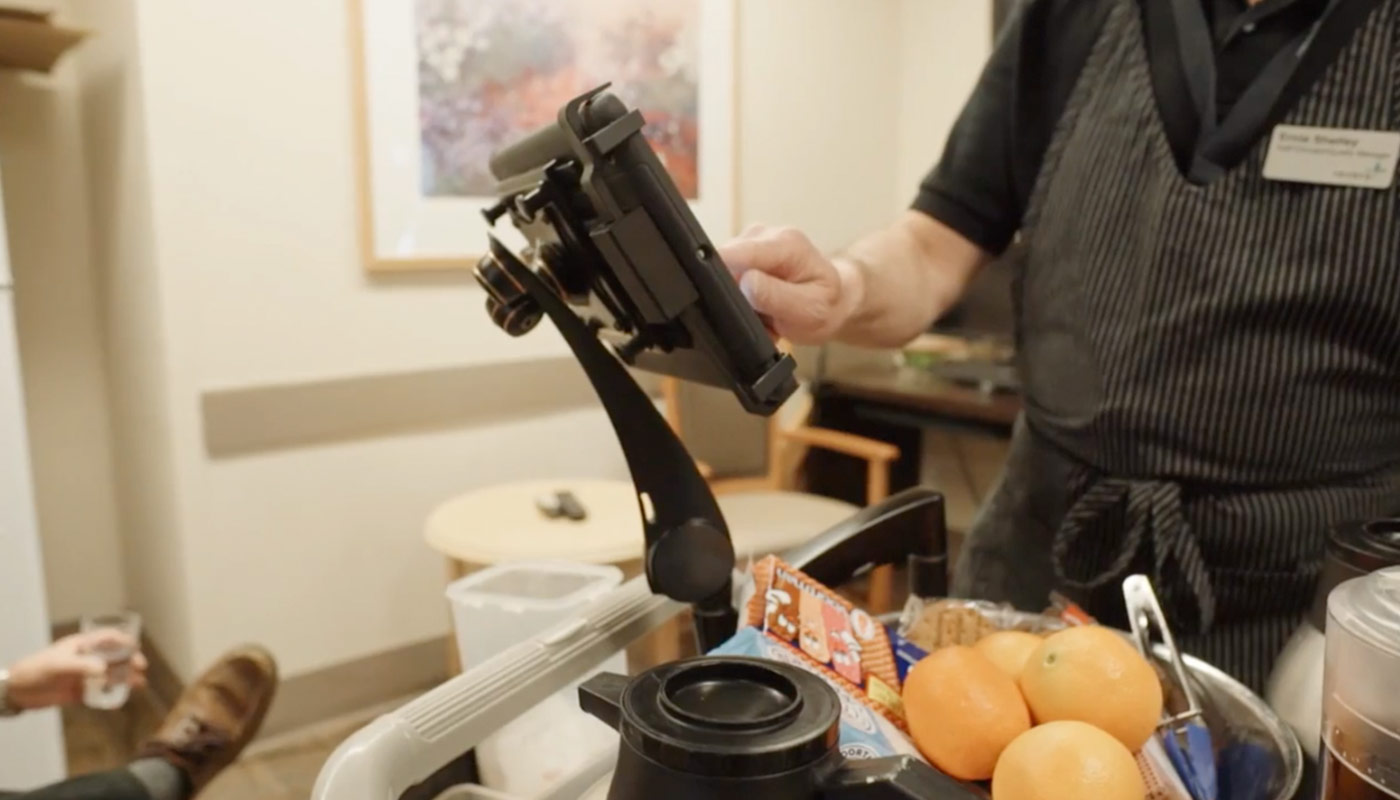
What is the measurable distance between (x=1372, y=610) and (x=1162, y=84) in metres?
0.55

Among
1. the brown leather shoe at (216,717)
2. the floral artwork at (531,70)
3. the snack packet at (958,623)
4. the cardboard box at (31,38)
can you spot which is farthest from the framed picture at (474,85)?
the snack packet at (958,623)

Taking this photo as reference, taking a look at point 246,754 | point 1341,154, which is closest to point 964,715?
point 1341,154

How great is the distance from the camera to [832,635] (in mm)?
558

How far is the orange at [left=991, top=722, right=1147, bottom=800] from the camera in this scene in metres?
0.43

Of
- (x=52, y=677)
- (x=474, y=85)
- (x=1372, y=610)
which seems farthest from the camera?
(x=474, y=85)

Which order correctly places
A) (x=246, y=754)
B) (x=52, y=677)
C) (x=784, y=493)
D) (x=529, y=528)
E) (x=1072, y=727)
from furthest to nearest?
(x=784, y=493)
(x=246, y=754)
(x=529, y=528)
(x=52, y=677)
(x=1072, y=727)

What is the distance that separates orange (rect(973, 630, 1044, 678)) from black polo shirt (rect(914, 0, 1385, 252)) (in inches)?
15.5

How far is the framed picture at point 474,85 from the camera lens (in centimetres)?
224

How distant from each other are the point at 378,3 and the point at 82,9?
2.35 ft

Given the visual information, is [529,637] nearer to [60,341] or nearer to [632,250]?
[632,250]

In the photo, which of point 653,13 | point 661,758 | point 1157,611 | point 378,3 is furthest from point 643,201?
point 653,13

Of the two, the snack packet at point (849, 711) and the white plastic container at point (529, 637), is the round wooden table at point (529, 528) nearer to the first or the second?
the white plastic container at point (529, 637)

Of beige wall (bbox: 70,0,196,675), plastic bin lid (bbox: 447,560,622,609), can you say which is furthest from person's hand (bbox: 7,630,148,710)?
beige wall (bbox: 70,0,196,675)

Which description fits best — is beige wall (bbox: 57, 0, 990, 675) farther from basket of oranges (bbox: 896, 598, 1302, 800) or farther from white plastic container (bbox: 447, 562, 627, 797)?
basket of oranges (bbox: 896, 598, 1302, 800)
